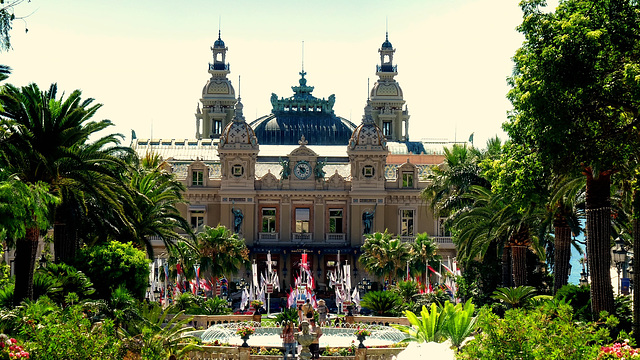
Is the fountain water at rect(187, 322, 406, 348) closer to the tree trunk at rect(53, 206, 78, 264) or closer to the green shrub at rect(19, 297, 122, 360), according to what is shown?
the tree trunk at rect(53, 206, 78, 264)

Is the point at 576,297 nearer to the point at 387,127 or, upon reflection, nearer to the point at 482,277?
the point at 482,277

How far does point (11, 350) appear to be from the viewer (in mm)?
21734

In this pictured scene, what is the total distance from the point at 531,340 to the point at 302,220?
59.4 m

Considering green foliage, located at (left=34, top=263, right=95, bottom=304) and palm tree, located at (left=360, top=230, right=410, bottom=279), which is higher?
palm tree, located at (left=360, top=230, right=410, bottom=279)

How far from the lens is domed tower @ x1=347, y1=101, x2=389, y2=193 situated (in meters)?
79.6

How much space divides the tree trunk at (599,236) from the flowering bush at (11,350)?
56.5 ft

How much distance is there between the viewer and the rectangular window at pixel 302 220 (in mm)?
80500

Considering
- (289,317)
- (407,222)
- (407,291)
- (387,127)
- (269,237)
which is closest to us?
(289,317)

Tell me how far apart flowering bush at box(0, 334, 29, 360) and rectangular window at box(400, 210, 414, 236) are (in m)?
59.8

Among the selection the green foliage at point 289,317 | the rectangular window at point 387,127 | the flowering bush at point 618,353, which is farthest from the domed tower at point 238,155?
the flowering bush at point 618,353

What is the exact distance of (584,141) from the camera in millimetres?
28938

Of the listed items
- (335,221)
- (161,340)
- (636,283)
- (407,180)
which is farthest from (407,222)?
(161,340)

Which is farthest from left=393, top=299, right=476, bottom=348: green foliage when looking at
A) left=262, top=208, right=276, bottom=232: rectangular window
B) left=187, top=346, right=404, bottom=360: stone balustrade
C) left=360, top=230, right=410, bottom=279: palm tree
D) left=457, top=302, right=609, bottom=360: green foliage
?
left=262, top=208, right=276, bottom=232: rectangular window

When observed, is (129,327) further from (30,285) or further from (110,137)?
(110,137)
